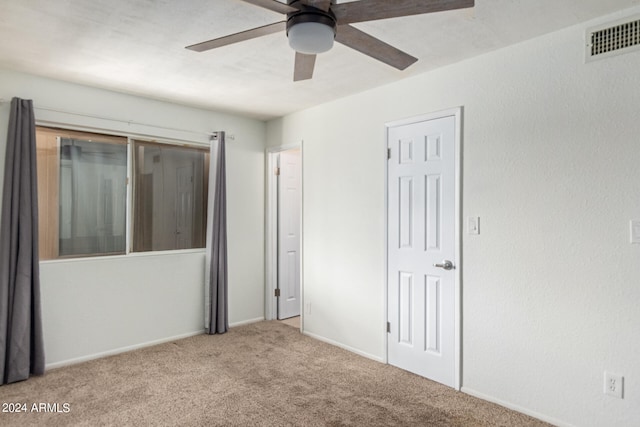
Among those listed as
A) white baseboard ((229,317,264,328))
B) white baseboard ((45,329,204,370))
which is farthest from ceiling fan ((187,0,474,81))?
white baseboard ((229,317,264,328))

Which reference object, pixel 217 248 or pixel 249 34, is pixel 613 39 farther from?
pixel 217 248

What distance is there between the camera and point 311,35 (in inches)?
62.7

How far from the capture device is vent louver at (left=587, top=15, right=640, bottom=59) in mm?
2152

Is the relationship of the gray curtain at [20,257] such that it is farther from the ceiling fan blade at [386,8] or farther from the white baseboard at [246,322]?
the ceiling fan blade at [386,8]

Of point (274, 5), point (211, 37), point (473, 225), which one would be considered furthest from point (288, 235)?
point (274, 5)

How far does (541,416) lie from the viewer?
2479mm

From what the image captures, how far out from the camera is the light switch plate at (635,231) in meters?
2.14

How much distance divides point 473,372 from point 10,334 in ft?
11.5

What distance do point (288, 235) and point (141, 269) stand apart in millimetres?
1794

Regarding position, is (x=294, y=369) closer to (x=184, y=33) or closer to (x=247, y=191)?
(x=247, y=191)

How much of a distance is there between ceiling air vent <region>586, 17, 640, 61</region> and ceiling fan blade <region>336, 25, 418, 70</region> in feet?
3.88

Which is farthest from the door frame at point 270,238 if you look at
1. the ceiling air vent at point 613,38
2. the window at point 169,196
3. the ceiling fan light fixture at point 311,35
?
the ceiling air vent at point 613,38

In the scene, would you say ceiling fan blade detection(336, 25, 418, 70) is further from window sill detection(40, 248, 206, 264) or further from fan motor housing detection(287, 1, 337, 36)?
window sill detection(40, 248, 206, 264)

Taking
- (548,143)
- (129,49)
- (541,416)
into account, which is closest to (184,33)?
(129,49)
